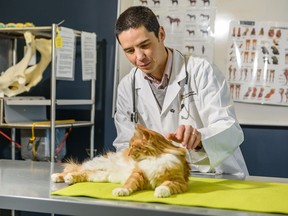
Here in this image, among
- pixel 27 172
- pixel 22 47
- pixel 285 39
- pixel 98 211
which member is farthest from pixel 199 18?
pixel 98 211

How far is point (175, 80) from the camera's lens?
6.20ft

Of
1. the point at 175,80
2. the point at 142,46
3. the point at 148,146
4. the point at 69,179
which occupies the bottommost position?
the point at 69,179

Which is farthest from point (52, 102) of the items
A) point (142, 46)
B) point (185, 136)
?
point (185, 136)

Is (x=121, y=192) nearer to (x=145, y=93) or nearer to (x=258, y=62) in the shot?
(x=145, y=93)

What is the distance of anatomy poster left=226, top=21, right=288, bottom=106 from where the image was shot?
9.62 feet

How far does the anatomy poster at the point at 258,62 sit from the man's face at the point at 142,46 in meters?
1.36

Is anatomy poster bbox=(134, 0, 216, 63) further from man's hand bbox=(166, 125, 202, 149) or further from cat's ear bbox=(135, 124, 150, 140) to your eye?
cat's ear bbox=(135, 124, 150, 140)

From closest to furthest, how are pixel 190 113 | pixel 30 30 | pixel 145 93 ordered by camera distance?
1. pixel 190 113
2. pixel 145 93
3. pixel 30 30

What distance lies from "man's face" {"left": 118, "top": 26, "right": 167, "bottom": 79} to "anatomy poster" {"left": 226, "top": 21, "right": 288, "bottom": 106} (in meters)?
1.36

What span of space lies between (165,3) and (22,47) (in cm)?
119

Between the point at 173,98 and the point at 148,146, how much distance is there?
690mm

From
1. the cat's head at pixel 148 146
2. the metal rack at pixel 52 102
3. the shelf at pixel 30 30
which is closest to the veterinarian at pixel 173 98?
the cat's head at pixel 148 146

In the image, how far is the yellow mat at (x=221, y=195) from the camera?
1062 millimetres

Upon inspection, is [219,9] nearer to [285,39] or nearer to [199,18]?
[199,18]
